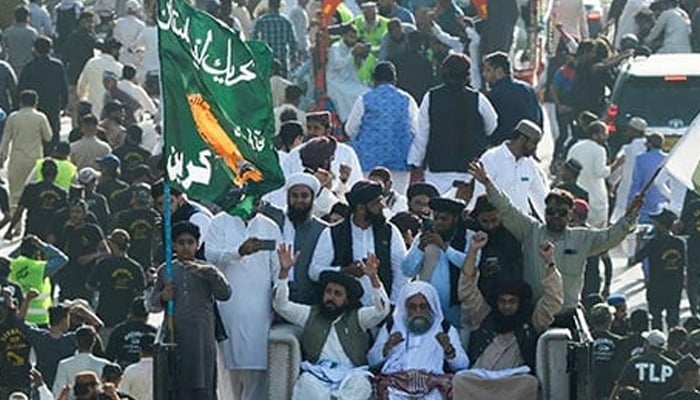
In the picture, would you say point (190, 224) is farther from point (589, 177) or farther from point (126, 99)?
point (126, 99)

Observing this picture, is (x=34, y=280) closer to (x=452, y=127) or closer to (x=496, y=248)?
(x=452, y=127)

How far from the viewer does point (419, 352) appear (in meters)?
18.7

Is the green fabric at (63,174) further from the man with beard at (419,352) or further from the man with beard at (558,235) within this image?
the man with beard at (419,352)

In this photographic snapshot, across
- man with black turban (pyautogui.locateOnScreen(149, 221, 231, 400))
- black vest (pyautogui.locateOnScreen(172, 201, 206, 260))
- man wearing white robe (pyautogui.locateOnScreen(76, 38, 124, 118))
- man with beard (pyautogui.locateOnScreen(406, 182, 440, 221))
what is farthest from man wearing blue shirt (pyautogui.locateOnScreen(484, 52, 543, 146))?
man wearing white robe (pyautogui.locateOnScreen(76, 38, 124, 118))

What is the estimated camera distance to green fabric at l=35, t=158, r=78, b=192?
26688 millimetres

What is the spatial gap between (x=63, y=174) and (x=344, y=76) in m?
4.14

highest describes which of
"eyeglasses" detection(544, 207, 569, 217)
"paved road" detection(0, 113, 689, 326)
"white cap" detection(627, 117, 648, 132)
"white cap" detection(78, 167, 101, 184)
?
"eyeglasses" detection(544, 207, 569, 217)

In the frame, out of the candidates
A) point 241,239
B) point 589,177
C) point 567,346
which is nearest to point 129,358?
point 241,239

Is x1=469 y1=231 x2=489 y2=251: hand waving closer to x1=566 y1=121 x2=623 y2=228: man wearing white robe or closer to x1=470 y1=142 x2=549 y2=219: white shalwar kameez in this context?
x1=470 y1=142 x2=549 y2=219: white shalwar kameez

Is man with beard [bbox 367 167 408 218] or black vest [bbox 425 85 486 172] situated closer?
man with beard [bbox 367 167 408 218]

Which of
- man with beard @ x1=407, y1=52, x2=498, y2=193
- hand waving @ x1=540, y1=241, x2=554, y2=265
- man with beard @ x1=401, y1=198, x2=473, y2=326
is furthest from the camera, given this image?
man with beard @ x1=407, y1=52, x2=498, y2=193

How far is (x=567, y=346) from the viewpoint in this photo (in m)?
18.3

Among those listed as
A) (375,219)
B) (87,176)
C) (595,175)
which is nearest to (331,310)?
(375,219)

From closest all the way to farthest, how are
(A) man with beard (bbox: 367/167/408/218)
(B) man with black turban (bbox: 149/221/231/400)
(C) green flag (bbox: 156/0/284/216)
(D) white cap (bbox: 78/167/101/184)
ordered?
(C) green flag (bbox: 156/0/284/216)
(B) man with black turban (bbox: 149/221/231/400)
(A) man with beard (bbox: 367/167/408/218)
(D) white cap (bbox: 78/167/101/184)
